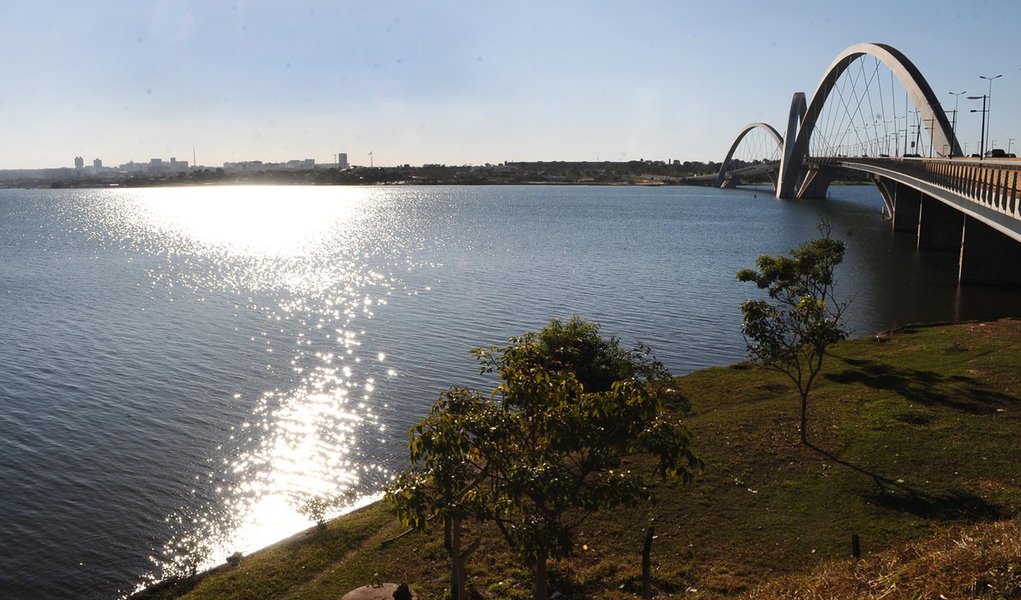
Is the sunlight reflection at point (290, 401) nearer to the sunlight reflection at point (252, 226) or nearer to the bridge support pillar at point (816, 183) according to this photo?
the sunlight reflection at point (252, 226)

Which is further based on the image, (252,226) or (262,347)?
(252,226)

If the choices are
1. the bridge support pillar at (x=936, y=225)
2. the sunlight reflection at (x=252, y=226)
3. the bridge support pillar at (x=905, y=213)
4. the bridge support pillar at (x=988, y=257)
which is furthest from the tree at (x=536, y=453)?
the bridge support pillar at (x=905, y=213)

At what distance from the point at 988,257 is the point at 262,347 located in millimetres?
47231

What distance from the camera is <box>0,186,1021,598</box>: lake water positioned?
821 inches

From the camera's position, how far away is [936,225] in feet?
246

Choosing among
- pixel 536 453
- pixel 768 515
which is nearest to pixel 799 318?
pixel 768 515

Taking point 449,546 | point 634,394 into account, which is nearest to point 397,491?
point 634,394

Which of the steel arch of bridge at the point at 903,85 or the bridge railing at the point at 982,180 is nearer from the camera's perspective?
the bridge railing at the point at 982,180

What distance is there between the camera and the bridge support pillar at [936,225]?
74312 mm

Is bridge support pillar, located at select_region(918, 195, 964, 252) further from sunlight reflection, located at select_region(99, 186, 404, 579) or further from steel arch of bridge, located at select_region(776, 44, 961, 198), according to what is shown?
sunlight reflection, located at select_region(99, 186, 404, 579)

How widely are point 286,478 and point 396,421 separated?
534cm

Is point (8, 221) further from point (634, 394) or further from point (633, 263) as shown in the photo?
point (634, 394)

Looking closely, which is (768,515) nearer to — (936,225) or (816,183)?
(936,225)

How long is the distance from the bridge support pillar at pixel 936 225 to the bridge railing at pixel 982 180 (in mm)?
7692
